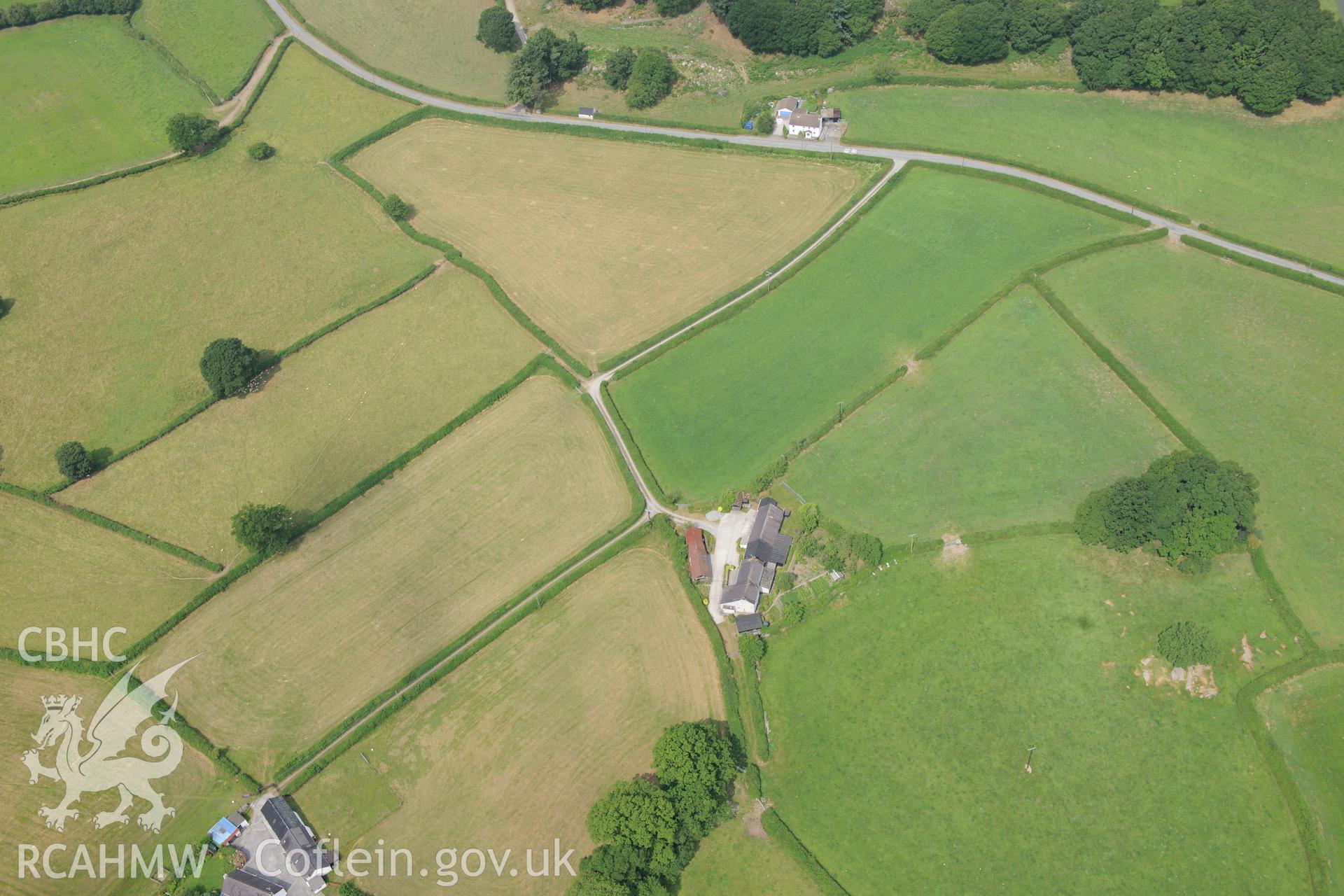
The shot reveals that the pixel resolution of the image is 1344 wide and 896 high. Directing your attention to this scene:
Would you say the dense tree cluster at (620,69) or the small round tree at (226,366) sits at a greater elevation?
the dense tree cluster at (620,69)

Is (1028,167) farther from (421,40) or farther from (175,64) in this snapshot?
(175,64)

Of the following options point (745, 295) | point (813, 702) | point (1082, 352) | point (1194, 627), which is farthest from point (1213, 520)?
point (745, 295)

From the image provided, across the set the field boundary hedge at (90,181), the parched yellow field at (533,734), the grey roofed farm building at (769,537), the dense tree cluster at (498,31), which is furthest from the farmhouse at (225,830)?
the dense tree cluster at (498,31)

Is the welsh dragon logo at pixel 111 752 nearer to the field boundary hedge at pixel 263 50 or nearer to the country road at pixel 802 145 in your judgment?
the field boundary hedge at pixel 263 50

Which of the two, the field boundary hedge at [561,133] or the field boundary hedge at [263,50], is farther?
the field boundary hedge at [263,50]

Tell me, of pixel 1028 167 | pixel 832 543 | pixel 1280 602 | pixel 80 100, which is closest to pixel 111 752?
pixel 832 543

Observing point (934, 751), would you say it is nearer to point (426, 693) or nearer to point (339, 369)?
point (426, 693)

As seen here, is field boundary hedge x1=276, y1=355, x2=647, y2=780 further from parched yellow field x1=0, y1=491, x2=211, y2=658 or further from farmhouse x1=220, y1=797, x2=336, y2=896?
parched yellow field x1=0, y1=491, x2=211, y2=658
